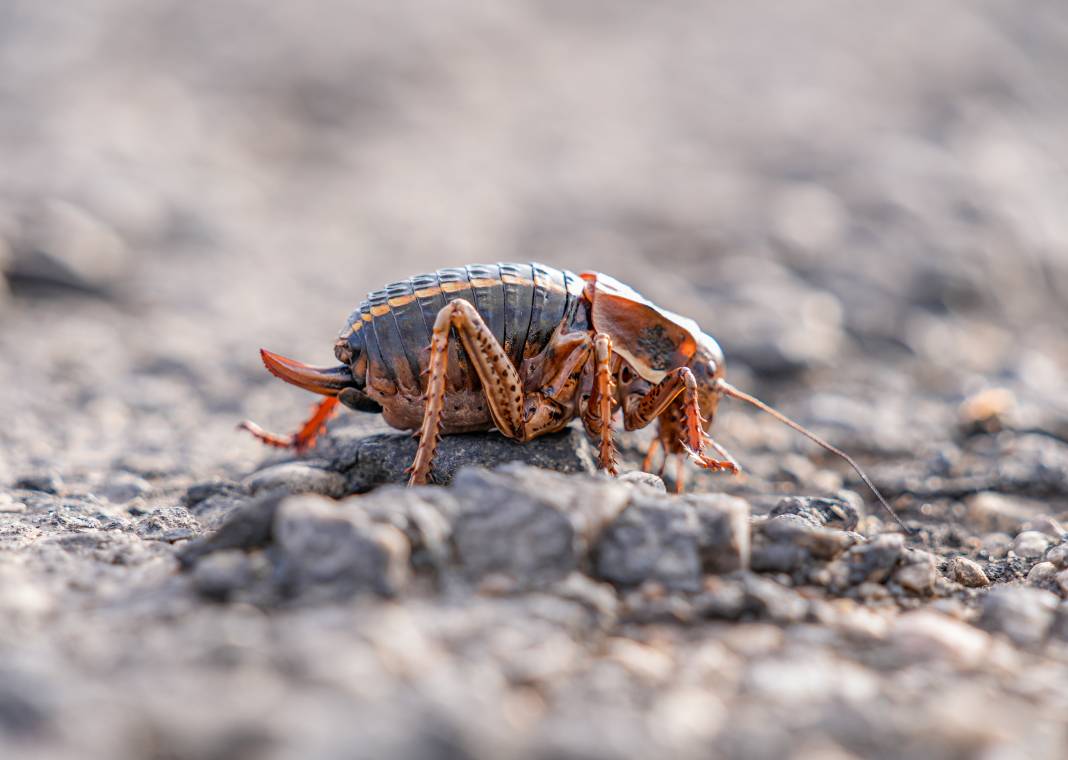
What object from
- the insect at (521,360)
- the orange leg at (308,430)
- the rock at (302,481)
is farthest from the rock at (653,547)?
the orange leg at (308,430)

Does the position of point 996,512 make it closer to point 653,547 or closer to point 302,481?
point 653,547

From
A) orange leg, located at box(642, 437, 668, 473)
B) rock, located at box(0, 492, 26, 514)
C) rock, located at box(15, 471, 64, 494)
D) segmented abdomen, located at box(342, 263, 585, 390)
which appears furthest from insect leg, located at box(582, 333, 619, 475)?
rock, located at box(15, 471, 64, 494)

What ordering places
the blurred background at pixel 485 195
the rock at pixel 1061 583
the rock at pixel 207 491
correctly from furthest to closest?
the blurred background at pixel 485 195 → the rock at pixel 207 491 → the rock at pixel 1061 583

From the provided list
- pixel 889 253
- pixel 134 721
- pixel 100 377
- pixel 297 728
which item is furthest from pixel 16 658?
pixel 889 253

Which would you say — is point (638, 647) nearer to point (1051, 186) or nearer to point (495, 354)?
point (495, 354)

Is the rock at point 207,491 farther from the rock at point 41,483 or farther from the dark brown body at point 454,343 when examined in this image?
the dark brown body at point 454,343

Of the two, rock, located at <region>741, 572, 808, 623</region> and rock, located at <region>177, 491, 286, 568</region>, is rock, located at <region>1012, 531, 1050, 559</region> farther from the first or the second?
rock, located at <region>177, 491, 286, 568</region>

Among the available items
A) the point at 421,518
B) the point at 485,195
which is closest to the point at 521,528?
the point at 421,518
